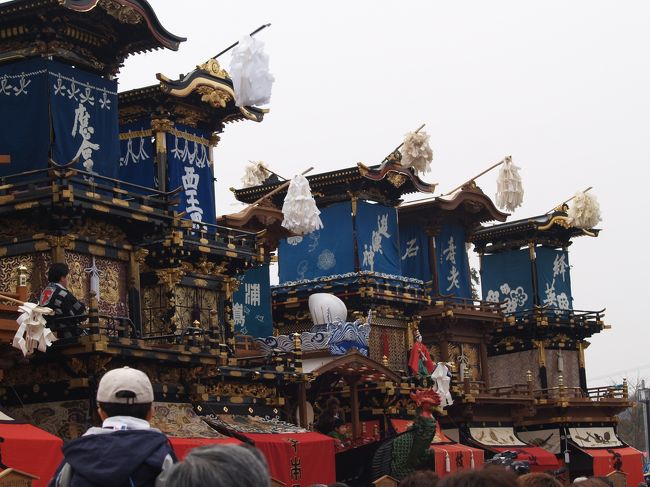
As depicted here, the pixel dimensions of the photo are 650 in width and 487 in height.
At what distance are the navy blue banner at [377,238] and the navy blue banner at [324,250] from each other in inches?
14.1

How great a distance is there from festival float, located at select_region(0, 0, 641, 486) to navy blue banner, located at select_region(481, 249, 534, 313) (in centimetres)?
424

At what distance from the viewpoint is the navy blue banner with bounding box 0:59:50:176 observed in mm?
25172

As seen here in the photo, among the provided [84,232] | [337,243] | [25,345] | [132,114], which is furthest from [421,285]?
[25,345]

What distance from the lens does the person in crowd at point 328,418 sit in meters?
32.7

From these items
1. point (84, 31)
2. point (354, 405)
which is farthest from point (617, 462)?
point (84, 31)

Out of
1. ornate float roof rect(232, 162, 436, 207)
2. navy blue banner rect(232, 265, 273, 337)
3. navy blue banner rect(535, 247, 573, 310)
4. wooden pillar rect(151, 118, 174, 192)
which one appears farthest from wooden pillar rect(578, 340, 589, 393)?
wooden pillar rect(151, 118, 174, 192)

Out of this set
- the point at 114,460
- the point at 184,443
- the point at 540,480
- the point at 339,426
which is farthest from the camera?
the point at 339,426

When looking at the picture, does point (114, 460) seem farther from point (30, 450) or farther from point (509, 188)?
point (509, 188)

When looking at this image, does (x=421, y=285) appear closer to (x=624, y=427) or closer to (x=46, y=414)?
(x=46, y=414)

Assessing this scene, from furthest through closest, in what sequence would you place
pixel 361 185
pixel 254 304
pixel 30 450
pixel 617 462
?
pixel 617 462
pixel 361 185
pixel 254 304
pixel 30 450

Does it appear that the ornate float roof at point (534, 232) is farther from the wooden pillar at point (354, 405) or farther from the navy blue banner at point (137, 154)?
the navy blue banner at point (137, 154)

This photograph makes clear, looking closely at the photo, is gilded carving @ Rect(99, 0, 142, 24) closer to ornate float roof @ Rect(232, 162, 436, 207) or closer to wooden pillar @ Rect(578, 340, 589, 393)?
ornate float roof @ Rect(232, 162, 436, 207)

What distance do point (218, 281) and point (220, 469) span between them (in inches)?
994

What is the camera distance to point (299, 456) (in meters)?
28.2
